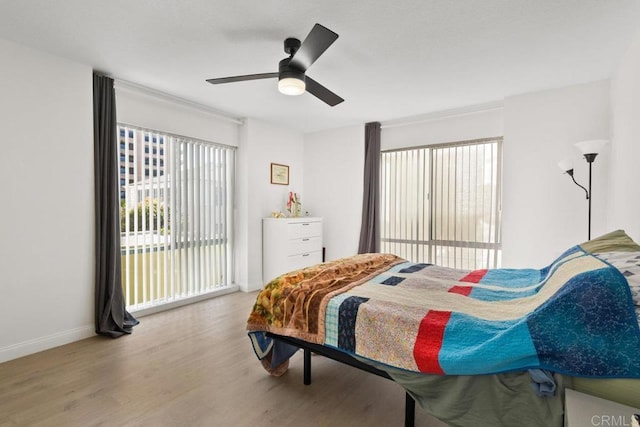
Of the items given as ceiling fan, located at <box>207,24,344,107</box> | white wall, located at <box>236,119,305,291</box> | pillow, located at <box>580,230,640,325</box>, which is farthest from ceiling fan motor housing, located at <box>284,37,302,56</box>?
pillow, located at <box>580,230,640,325</box>

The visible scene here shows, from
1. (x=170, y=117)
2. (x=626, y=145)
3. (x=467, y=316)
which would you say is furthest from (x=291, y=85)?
(x=626, y=145)

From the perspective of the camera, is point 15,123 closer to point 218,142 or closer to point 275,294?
point 218,142

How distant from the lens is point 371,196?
15.7ft

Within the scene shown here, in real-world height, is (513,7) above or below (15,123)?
above

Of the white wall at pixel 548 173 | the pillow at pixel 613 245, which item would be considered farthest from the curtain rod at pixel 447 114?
the pillow at pixel 613 245

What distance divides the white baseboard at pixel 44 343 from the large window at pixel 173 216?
22.9 inches

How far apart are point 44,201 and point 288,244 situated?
107 inches

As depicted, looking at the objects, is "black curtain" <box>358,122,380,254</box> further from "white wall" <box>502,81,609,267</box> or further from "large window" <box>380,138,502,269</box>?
"white wall" <box>502,81,609,267</box>

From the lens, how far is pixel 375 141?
4773 millimetres

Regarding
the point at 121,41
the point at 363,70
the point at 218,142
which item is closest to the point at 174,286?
the point at 218,142

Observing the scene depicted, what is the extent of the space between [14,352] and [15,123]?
191cm

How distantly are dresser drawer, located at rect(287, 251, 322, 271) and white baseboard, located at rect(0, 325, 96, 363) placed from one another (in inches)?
93.7

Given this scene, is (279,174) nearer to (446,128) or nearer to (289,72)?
(446,128)

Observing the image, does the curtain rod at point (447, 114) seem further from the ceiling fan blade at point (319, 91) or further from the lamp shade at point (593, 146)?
the ceiling fan blade at point (319, 91)
